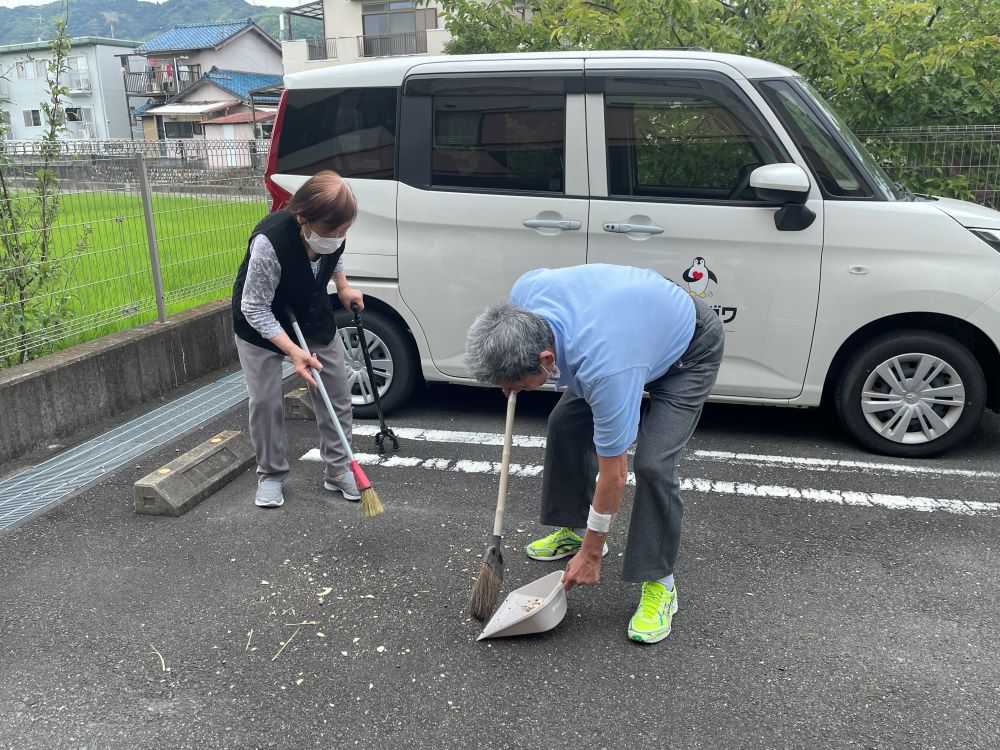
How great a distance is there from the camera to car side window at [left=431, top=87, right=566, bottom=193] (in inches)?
175

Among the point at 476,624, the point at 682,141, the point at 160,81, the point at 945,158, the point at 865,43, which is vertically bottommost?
the point at 476,624

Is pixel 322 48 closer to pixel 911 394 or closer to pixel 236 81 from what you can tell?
pixel 236 81

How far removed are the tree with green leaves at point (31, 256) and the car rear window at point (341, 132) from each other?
1.50m

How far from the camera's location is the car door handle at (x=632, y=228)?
4.30 meters

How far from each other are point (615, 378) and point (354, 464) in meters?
1.64

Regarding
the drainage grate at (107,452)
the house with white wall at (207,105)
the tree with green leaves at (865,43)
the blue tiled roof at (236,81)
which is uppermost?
the blue tiled roof at (236,81)

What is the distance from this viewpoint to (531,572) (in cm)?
333

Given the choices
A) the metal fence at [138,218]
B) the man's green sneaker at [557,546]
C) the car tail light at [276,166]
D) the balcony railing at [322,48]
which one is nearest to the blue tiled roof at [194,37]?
the balcony railing at [322,48]

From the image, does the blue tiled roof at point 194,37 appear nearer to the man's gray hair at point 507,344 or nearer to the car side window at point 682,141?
the car side window at point 682,141

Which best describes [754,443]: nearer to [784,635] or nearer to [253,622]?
[784,635]

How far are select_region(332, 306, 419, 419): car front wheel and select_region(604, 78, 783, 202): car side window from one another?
1.55m

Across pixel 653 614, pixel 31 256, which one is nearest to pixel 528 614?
pixel 653 614

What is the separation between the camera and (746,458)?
4.41 metres

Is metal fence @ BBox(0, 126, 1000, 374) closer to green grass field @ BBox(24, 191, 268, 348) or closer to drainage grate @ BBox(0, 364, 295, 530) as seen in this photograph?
green grass field @ BBox(24, 191, 268, 348)
